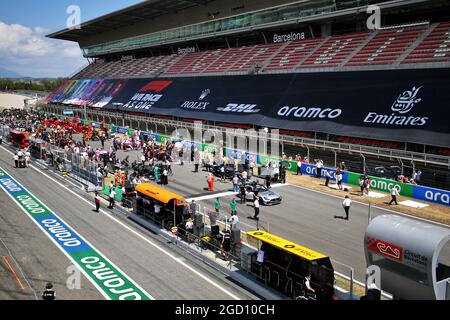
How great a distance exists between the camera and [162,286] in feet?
47.7

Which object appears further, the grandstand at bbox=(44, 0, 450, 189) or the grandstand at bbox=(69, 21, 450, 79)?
the grandstand at bbox=(69, 21, 450, 79)

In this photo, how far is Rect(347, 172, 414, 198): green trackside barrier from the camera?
25577 mm

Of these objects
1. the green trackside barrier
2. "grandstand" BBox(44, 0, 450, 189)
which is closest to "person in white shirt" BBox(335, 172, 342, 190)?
the green trackside barrier

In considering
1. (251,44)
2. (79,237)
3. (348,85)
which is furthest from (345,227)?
(251,44)

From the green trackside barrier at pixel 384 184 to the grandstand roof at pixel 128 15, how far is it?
4747 centimetres

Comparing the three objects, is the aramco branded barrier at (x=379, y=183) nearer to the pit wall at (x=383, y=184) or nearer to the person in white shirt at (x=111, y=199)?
the pit wall at (x=383, y=184)

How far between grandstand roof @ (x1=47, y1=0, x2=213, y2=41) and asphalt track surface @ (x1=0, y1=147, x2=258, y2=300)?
53.3 metres

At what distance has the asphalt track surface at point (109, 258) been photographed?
1405cm

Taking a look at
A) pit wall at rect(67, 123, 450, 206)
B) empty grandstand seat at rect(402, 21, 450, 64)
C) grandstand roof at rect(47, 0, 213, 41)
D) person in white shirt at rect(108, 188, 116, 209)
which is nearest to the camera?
person in white shirt at rect(108, 188, 116, 209)

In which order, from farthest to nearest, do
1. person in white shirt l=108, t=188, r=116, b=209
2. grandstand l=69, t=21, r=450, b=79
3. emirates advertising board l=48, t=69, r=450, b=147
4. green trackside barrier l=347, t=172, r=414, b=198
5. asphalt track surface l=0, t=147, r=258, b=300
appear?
grandstand l=69, t=21, r=450, b=79
emirates advertising board l=48, t=69, r=450, b=147
green trackside barrier l=347, t=172, r=414, b=198
person in white shirt l=108, t=188, r=116, b=209
asphalt track surface l=0, t=147, r=258, b=300

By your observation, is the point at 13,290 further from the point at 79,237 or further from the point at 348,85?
the point at 348,85

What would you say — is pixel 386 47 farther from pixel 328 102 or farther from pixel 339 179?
pixel 339 179

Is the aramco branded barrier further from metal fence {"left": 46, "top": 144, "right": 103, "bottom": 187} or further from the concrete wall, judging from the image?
the concrete wall

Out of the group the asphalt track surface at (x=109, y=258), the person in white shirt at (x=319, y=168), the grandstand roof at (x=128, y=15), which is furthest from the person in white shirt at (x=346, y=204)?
the grandstand roof at (x=128, y=15)
